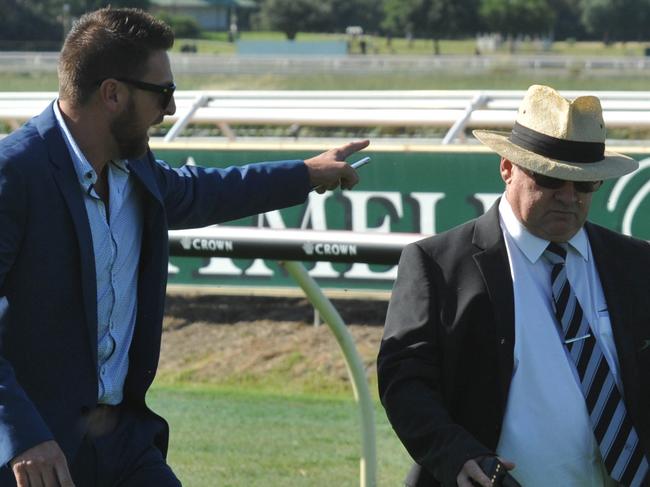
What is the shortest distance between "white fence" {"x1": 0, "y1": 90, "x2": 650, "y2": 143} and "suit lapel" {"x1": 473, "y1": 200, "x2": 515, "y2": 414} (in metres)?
5.13

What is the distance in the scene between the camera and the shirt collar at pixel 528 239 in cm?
310

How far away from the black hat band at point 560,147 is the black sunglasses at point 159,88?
85cm

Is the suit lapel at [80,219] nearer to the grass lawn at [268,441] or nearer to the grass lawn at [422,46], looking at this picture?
the grass lawn at [268,441]

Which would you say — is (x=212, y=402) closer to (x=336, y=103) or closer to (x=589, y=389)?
(x=336, y=103)

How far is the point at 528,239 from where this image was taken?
311cm

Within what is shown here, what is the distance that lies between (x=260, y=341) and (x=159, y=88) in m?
→ 5.74

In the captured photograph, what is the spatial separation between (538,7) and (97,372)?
69.3 meters

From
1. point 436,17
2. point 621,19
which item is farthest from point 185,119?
point 436,17

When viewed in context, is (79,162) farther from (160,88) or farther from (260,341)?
(260,341)

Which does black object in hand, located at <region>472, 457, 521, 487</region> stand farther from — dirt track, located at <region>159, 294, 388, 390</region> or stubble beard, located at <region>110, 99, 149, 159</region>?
dirt track, located at <region>159, 294, 388, 390</region>

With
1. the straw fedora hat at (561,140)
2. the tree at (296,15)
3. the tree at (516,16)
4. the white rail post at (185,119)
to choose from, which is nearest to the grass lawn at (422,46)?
the tree at (296,15)

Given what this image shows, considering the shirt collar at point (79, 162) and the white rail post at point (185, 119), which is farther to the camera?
the white rail post at point (185, 119)

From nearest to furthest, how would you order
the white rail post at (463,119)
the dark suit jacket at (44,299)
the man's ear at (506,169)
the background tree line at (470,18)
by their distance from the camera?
the dark suit jacket at (44,299)
the man's ear at (506,169)
the white rail post at (463,119)
the background tree line at (470,18)

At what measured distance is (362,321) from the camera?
8.85 meters
